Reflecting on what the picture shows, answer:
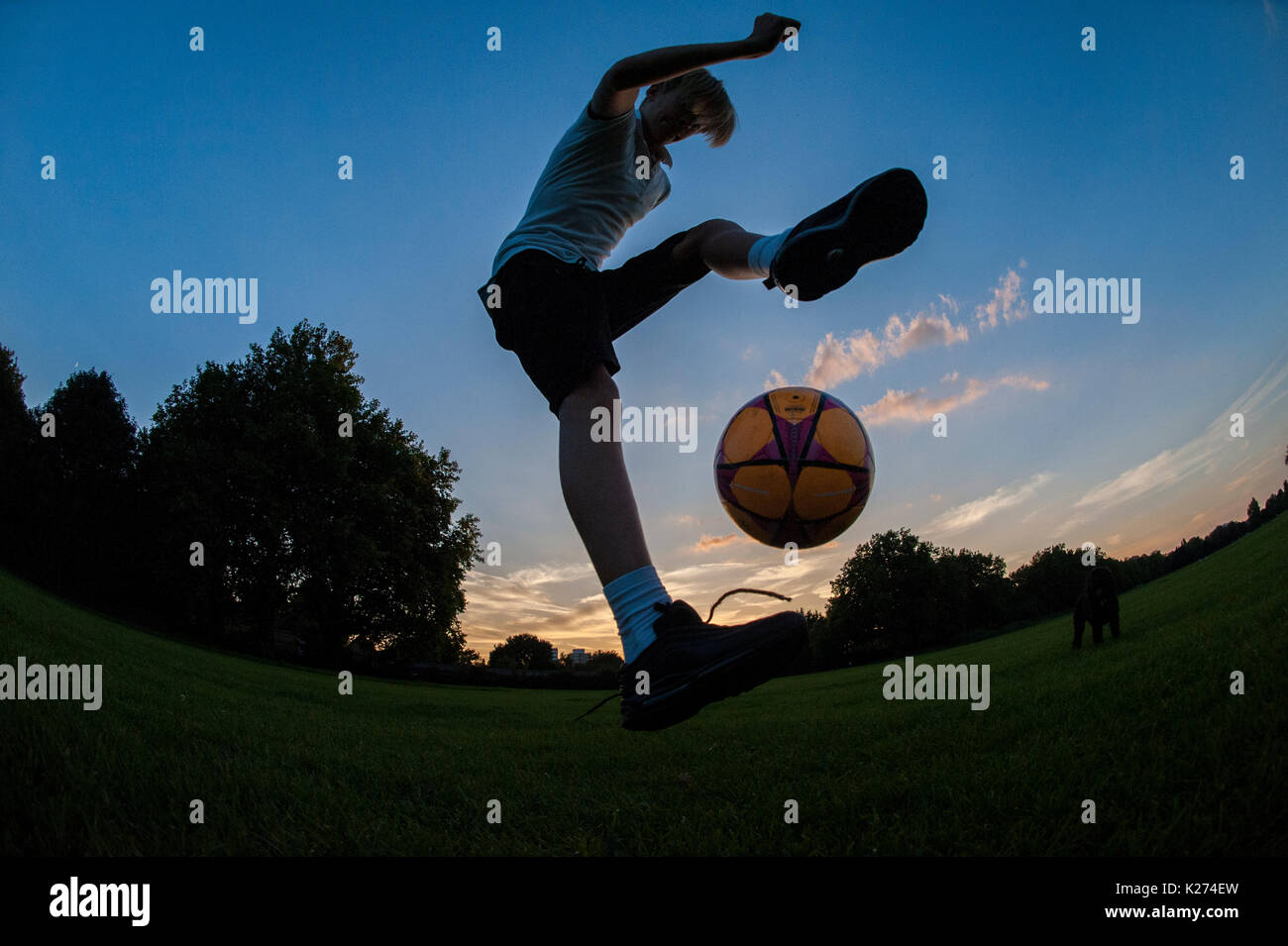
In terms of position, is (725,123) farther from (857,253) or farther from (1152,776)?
(1152,776)

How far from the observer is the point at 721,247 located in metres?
2.51

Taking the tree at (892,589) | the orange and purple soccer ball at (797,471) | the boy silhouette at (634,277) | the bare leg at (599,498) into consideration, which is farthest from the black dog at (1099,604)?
the tree at (892,589)

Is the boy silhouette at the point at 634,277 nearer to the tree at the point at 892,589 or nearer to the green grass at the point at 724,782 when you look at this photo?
the green grass at the point at 724,782

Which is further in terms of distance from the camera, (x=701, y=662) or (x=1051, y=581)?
(x=1051, y=581)

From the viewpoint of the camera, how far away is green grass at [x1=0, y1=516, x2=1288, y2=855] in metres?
1.97

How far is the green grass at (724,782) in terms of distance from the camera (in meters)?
1.97

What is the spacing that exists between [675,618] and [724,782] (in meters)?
1.39

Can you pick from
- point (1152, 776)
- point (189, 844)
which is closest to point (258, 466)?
point (189, 844)

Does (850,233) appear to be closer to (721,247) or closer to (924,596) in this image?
(721,247)

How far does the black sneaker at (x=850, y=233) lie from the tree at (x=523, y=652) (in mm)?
32943

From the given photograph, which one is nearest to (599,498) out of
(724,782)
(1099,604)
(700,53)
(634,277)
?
(634,277)

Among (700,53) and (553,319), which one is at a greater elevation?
(700,53)

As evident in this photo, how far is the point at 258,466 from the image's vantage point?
20.8m
